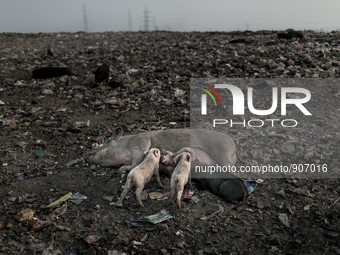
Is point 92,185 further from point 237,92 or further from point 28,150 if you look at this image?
point 237,92

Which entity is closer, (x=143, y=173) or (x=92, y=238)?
(x=92, y=238)

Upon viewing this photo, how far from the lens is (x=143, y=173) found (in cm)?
333

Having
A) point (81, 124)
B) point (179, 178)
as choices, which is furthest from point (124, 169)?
point (81, 124)

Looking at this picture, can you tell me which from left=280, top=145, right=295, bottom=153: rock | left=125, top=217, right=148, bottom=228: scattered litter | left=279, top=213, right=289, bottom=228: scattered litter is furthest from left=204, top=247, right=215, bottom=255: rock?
left=280, top=145, right=295, bottom=153: rock

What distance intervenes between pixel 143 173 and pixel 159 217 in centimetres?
57

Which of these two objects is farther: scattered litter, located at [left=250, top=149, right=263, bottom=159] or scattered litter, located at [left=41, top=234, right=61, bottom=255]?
scattered litter, located at [left=250, top=149, right=263, bottom=159]

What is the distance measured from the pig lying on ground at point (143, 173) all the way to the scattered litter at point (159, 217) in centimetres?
25

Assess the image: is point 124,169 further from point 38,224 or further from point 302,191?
point 302,191

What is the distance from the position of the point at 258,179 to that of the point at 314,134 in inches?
62.7

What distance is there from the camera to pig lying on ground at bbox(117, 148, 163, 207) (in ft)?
10.6

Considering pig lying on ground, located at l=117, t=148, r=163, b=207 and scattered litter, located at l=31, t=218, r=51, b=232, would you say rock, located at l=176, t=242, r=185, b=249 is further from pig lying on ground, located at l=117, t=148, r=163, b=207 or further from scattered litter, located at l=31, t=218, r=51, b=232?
scattered litter, located at l=31, t=218, r=51, b=232

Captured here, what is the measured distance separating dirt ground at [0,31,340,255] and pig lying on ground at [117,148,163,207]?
17 cm
